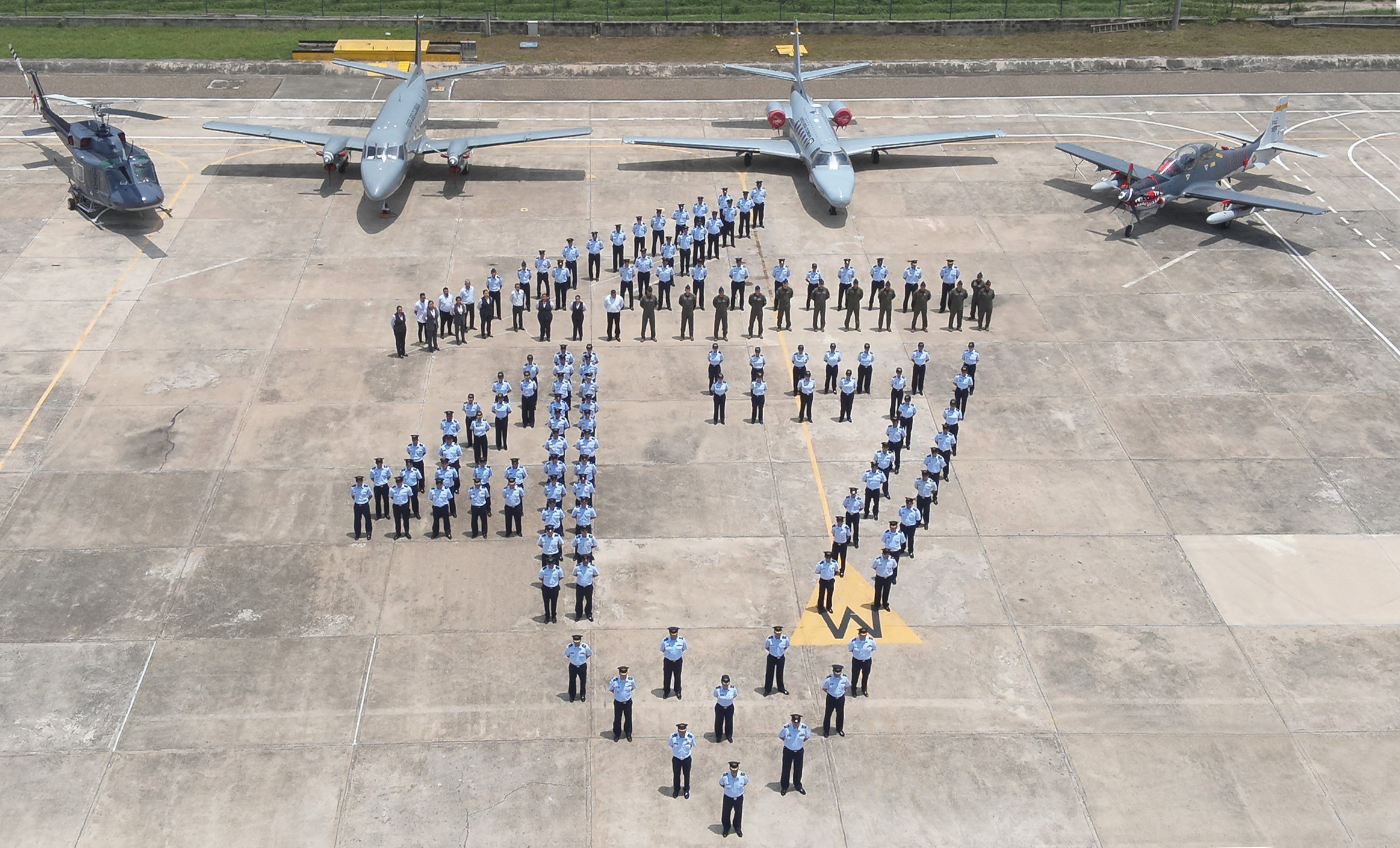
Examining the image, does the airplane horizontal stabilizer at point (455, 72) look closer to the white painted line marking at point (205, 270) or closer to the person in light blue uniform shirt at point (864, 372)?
the white painted line marking at point (205, 270)

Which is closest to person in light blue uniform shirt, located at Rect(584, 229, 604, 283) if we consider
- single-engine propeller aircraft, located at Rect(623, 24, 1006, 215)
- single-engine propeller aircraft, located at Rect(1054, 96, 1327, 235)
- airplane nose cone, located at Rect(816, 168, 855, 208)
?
airplane nose cone, located at Rect(816, 168, 855, 208)

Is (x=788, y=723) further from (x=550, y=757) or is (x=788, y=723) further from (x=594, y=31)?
(x=594, y=31)

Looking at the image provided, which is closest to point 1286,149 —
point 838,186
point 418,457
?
point 838,186

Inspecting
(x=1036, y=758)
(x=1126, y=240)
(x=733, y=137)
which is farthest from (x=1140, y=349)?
(x=733, y=137)

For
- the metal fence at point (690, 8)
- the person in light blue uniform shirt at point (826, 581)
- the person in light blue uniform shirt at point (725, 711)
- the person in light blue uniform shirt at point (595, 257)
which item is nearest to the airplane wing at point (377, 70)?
the metal fence at point (690, 8)

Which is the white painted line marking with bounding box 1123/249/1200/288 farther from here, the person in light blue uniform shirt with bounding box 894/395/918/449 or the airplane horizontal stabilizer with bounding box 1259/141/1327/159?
the person in light blue uniform shirt with bounding box 894/395/918/449

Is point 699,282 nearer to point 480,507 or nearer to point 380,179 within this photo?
point 380,179
